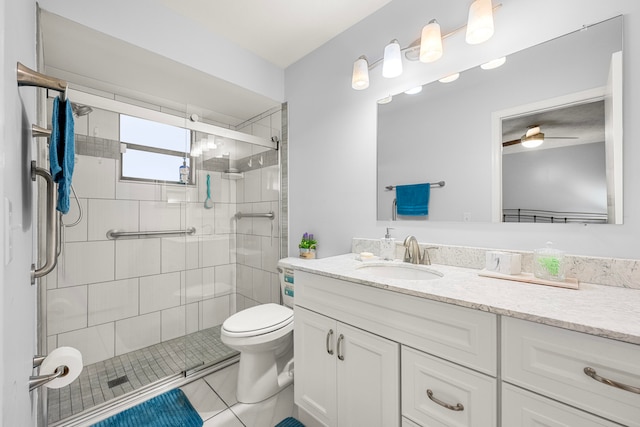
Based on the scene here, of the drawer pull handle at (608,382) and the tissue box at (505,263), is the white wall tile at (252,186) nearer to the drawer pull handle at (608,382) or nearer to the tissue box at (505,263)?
→ the tissue box at (505,263)

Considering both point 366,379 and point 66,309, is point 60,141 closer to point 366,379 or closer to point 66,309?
point 366,379

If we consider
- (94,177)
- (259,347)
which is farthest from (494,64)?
(94,177)

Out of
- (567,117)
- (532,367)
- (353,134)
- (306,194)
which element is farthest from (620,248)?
(306,194)

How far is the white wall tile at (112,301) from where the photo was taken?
78.2 inches

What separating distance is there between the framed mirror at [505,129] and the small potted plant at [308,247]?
0.62m

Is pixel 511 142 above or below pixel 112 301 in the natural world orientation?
above

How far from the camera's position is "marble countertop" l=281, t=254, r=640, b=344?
26.7 inches

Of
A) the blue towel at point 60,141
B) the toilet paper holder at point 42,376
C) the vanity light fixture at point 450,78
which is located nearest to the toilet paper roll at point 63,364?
the toilet paper holder at point 42,376

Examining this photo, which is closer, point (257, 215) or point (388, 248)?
point (388, 248)

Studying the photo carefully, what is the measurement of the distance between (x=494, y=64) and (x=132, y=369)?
2.90 m

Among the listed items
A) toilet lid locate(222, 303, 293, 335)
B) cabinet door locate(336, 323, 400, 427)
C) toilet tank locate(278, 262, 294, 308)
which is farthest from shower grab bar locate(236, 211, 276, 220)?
cabinet door locate(336, 323, 400, 427)

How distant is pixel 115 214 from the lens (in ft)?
6.80

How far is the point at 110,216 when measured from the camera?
2.05 m

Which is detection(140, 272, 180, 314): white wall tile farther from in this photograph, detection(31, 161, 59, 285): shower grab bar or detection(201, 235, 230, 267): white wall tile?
detection(31, 161, 59, 285): shower grab bar
